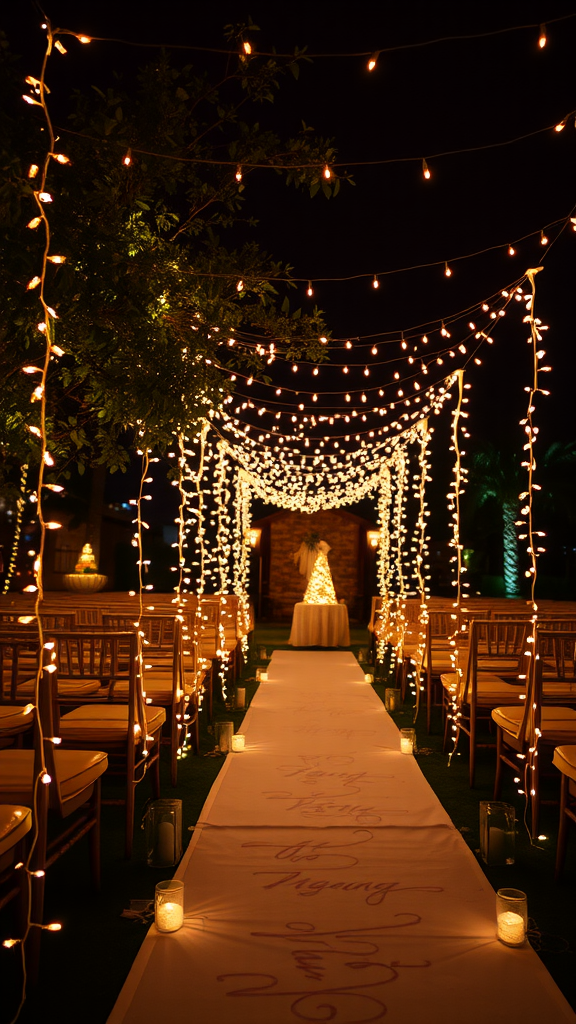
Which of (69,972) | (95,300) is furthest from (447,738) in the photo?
(95,300)

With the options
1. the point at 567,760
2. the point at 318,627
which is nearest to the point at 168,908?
the point at 567,760

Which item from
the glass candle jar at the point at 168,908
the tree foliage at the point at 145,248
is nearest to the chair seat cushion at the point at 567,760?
the glass candle jar at the point at 168,908

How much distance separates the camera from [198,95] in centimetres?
373

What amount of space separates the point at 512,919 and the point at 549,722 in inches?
54.6

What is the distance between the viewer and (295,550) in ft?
59.2

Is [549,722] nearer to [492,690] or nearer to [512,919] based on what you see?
[492,690]

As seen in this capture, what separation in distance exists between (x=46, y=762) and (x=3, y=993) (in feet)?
2.14

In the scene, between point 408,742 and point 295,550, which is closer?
point 408,742

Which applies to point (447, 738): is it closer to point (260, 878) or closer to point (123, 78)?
point (260, 878)

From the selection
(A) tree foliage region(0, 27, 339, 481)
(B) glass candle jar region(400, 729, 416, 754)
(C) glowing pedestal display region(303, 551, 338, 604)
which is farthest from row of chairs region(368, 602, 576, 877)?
(C) glowing pedestal display region(303, 551, 338, 604)

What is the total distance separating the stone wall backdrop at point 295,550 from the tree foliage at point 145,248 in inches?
527

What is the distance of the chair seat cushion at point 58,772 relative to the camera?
233 centimetres

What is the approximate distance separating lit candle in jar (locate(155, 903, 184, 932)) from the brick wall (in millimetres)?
15215

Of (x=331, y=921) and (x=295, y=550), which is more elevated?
(x=295, y=550)
